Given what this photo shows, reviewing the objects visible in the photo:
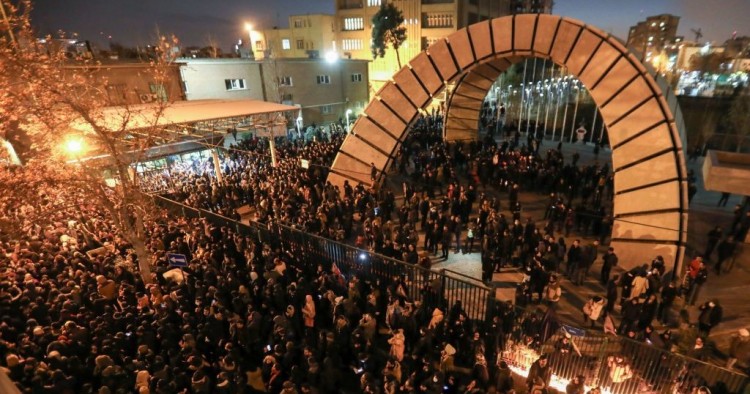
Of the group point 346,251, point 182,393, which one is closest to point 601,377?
point 346,251

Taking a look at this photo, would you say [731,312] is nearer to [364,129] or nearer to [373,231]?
[373,231]

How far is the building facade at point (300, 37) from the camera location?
4909 cm

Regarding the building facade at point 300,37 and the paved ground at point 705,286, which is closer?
the paved ground at point 705,286

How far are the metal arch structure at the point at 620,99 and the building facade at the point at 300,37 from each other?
38.4 metres

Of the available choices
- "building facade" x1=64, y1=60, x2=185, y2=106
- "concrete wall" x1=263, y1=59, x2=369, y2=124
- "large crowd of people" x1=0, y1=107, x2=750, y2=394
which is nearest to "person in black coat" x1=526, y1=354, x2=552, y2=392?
"large crowd of people" x1=0, y1=107, x2=750, y2=394

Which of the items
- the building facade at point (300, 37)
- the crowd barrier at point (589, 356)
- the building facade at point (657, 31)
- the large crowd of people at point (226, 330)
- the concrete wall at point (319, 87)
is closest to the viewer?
the crowd barrier at point (589, 356)

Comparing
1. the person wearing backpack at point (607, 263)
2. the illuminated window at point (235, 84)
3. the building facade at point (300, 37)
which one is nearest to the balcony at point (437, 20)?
the building facade at point (300, 37)

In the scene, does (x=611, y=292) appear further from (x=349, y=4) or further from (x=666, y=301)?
(x=349, y=4)

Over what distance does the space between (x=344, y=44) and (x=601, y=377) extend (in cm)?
4942

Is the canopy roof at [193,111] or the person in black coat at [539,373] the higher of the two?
the canopy roof at [193,111]

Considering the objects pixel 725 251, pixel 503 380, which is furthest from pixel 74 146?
pixel 725 251

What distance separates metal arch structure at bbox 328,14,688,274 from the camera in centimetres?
1015

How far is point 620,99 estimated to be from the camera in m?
10.8

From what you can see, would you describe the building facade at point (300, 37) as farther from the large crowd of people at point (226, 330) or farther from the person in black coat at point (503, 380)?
the person in black coat at point (503, 380)
